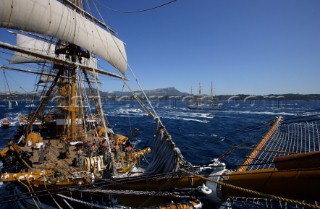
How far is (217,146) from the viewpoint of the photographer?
23766 millimetres

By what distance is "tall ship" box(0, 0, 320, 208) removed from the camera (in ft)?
9.63

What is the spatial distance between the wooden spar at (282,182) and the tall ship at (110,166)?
1 cm

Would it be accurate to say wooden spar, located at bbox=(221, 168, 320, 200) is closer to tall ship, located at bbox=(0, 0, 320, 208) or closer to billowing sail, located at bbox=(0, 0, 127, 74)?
tall ship, located at bbox=(0, 0, 320, 208)

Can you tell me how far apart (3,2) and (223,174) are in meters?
17.7

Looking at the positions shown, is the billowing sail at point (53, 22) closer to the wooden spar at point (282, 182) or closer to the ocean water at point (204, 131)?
the ocean water at point (204, 131)

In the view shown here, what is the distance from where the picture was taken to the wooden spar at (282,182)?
2.52 meters

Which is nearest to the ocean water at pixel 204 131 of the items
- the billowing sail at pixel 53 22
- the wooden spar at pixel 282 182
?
the wooden spar at pixel 282 182

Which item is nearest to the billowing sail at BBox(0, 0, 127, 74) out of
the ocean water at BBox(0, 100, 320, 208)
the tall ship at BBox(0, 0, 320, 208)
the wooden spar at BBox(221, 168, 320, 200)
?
the tall ship at BBox(0, 0, 320, 208)

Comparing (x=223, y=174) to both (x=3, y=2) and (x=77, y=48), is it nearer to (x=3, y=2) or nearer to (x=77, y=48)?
(x=3, y=2)

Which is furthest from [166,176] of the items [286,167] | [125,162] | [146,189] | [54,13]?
[54,13]

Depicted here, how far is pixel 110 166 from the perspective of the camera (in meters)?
6.70

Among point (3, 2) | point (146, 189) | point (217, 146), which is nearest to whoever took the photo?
point (146, 189)

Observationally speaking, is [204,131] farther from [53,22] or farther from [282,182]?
[282,182]

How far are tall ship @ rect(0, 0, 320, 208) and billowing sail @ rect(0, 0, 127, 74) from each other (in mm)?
81
